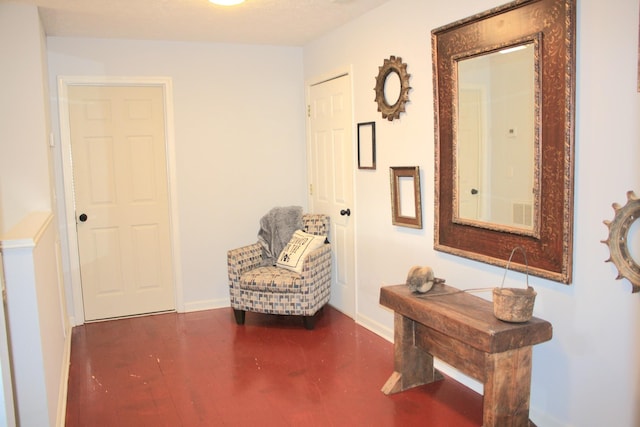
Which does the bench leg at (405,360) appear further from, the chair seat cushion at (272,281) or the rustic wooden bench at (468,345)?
the chair seat cushion at (272,281)

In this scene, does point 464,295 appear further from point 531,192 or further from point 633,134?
point 633,134

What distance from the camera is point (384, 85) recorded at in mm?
3590

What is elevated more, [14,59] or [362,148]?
[14,59]

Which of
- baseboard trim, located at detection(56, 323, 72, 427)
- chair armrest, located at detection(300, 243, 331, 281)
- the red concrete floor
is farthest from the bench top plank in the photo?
baseboard trim, located at detection(56, 323, 72, 427)

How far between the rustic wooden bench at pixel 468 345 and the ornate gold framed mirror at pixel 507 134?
29 cm

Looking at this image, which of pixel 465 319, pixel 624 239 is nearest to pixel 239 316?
pixel 465 319

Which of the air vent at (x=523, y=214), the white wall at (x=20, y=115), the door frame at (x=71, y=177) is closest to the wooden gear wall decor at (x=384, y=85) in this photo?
the air vent at (x=523, y=214)

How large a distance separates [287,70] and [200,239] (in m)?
1.69

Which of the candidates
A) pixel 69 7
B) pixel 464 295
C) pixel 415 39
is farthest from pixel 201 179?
pixel 464 295

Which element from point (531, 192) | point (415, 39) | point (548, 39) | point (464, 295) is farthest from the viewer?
point (415, 39)

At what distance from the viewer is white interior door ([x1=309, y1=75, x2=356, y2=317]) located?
416 centimetres

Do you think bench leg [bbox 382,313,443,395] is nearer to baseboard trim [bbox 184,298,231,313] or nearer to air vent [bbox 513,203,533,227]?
air vent [bbox 513,203,533,227]

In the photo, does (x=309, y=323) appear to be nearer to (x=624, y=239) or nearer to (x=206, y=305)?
(x=206, y=305)

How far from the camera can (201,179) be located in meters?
4.59
